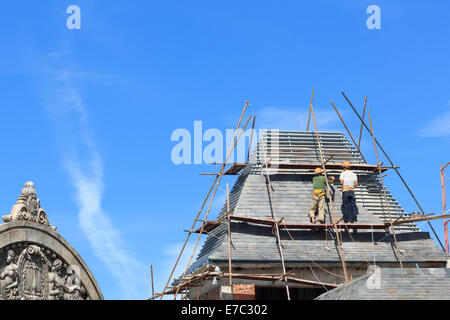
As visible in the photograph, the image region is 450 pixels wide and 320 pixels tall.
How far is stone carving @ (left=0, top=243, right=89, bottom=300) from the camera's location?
1992cm

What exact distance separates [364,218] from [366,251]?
1.77 metres

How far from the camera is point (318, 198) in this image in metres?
33.2

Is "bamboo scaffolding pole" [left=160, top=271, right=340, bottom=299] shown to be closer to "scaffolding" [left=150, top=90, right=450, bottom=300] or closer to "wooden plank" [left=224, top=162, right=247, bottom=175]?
"scaffolding" [left=150, top=90, right=450, bottom=300]

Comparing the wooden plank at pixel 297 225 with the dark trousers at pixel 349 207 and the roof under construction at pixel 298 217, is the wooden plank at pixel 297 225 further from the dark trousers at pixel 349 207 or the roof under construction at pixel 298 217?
the dark trousers at pixel 349 207

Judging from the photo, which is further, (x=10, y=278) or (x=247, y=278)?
(x=247, y=278)

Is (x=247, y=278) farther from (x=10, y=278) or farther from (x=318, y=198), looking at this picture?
(x=10, y=278)

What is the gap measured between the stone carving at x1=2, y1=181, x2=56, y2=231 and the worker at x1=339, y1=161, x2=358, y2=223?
14.9 m

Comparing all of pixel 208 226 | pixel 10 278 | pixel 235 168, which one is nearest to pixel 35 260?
pixel 10 278

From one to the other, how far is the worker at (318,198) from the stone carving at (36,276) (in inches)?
509

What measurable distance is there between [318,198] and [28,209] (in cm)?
1524

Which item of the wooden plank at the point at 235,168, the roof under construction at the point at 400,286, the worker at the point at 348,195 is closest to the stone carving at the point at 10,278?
the roof under construction at the point at 400,286

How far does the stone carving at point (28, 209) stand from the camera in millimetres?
20281
